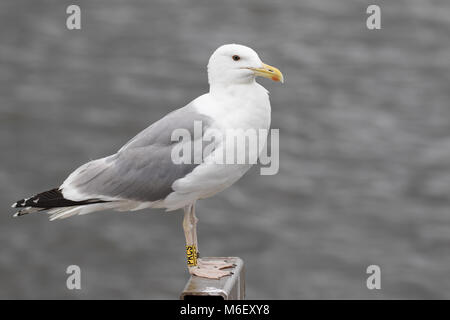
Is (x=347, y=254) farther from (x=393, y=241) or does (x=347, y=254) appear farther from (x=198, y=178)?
(x=198, y=178)

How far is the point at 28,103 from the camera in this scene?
17.5m

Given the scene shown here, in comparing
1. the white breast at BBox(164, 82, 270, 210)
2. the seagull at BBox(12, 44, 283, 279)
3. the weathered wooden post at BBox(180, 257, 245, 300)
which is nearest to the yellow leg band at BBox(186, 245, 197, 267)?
the weathered wooden post at BBox(180, 257, 245, 300)

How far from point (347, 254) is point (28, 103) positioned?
766 cm

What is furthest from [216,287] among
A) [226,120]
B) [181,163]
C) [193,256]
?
[226,120]

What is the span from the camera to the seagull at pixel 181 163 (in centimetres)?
505

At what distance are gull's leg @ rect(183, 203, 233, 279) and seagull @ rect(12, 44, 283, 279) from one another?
0.63ft

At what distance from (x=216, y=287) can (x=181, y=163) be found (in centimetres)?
85

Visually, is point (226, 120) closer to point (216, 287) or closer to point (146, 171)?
point (146, 171)

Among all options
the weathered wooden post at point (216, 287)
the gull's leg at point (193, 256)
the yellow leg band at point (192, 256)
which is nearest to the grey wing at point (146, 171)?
the gull's leg at point (193, 256)

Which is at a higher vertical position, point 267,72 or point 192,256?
point 267,72

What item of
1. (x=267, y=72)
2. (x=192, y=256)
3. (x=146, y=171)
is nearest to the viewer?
(x=267, y=72)

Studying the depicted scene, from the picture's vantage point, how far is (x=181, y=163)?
201 inches

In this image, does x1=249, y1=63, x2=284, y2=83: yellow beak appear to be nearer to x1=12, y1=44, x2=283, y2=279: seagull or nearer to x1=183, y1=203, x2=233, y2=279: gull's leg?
x1=12, y1=44, x2=283, y2=279: seagull

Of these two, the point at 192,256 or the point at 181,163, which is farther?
the point at 192,256
